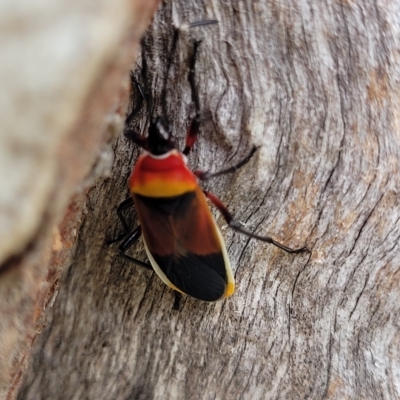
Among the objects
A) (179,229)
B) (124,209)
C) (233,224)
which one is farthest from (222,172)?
(124,209)

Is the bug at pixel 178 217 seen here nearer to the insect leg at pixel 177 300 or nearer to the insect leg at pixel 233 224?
the insect leg at pixel 233 224

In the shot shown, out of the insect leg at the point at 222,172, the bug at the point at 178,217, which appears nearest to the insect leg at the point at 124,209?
the bug at the point at 178,217

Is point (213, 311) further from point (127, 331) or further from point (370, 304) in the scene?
point (370, 304)

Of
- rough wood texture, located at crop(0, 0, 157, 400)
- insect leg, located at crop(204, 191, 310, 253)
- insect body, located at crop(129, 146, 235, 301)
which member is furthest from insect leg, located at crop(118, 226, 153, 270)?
rough wood texture, located at crop(0, 0, 157, 400)

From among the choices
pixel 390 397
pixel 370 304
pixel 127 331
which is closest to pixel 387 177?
pixel 370 304

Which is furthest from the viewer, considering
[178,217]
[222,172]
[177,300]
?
[177,300]

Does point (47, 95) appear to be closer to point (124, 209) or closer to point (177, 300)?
point (124, 209)
